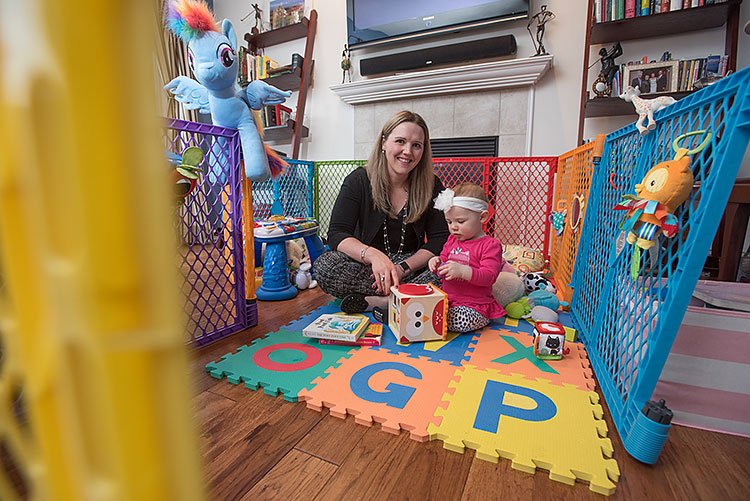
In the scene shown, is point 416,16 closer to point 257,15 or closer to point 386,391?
point 257,15

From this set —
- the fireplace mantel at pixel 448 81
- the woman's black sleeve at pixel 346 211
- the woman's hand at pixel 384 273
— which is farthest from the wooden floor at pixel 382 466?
the fireplace mantel at pixel 448 81

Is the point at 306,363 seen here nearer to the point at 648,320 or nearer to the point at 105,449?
the point at 648,320

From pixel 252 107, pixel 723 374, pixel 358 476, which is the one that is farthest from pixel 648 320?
pixel 252 107

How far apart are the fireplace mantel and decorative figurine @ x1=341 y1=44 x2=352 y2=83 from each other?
5.5 inches

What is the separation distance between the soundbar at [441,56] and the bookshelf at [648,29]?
45 centimetres

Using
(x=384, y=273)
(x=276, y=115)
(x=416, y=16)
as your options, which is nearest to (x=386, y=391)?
(x=384, y=273)

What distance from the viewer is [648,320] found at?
655 mm

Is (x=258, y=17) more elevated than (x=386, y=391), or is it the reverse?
(x=258, y=17)

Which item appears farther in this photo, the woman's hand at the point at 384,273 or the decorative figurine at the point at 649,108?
the woman's hand at the point at 384,273

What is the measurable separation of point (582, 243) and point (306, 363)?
95 cm

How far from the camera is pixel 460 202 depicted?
115 cm

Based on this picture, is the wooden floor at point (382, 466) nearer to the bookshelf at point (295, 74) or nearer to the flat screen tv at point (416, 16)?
the flat screen tv at point (416, 16)

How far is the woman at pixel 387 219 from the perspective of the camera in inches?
51.0

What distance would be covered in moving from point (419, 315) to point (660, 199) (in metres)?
0.61
